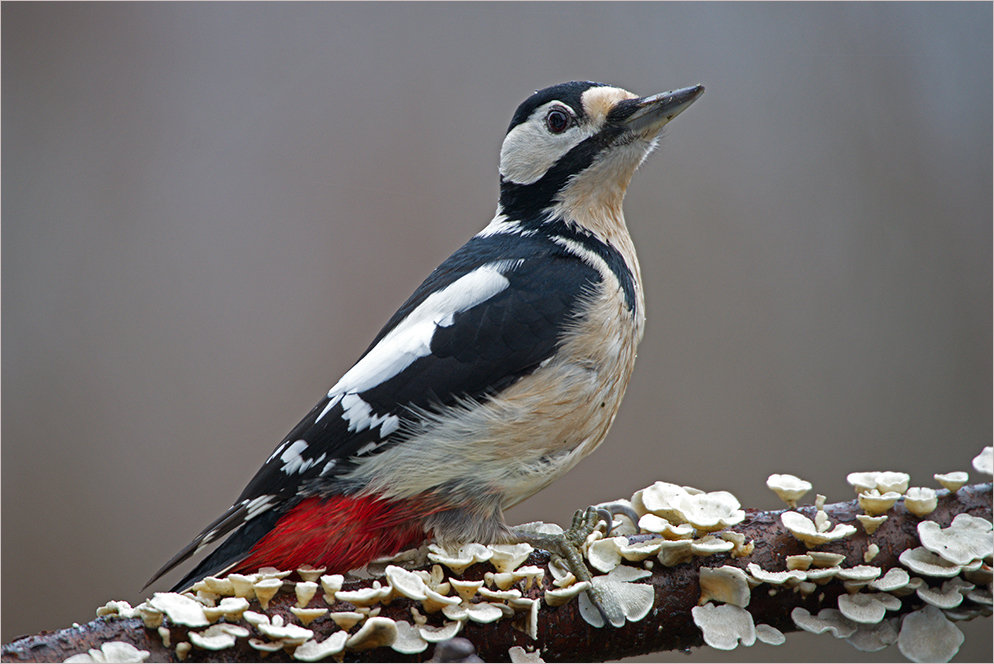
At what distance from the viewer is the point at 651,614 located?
0.95 metres

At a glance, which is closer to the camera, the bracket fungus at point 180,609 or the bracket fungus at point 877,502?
the bracket fungus at point 180,609

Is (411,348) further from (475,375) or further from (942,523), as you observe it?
(942,523)

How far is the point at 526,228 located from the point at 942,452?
1867 millimetres

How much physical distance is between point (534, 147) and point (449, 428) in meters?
0.55

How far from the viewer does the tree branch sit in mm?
784

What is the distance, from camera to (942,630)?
0.97 m

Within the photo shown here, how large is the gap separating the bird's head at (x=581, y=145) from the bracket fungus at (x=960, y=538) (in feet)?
2.23

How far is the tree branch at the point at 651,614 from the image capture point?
78 centimetres

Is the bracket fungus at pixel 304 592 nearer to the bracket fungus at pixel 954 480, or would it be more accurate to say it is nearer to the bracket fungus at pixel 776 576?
the bracket fungus at pixel 776 576

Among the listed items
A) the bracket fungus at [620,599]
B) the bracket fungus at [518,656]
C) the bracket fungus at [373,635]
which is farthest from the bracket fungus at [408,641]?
the bracket fungus at [620,599]

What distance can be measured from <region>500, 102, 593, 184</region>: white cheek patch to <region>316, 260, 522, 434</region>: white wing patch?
0.24 metres

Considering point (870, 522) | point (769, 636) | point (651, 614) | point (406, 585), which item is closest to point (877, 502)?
point (870, 522)

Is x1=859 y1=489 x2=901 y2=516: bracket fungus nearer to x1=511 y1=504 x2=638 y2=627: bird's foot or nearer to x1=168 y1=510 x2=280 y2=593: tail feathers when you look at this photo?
x1=511 y1=504 x2=638 y2=627: bird's foot

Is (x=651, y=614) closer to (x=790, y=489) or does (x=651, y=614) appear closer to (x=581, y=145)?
(x=790, y=489)
